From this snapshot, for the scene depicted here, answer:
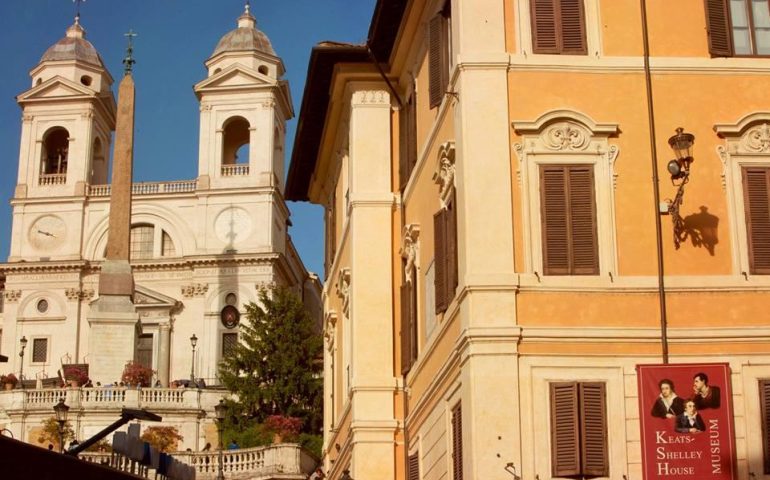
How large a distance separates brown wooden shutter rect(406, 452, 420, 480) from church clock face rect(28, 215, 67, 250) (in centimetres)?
7145

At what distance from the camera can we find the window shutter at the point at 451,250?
22.8 meters

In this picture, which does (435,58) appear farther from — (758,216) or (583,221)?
(758,216)

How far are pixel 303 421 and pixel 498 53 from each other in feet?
129

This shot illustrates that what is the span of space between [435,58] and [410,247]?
3979 millimetres

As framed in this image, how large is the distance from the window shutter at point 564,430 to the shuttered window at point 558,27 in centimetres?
502

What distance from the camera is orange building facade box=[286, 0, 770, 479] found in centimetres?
2094

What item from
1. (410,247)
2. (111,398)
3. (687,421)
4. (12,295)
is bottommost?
(687,421)

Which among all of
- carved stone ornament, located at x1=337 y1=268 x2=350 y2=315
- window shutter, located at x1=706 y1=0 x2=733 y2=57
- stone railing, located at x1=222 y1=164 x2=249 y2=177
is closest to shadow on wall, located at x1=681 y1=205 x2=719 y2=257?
window shutter, located at x1=706 y1=0 x2=733 y2=57

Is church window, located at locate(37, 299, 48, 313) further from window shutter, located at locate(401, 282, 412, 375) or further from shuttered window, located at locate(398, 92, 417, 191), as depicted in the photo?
window shutter, located at locate(401, 282, 412, 375)

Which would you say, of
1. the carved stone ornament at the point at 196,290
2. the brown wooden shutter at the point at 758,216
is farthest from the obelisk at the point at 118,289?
the brown wooden shutter at the point at 758,216

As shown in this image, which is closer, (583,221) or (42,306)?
(583,221)

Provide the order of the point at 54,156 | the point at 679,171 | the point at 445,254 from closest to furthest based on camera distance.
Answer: the point at 679,171, the point at 445,254, the point at 54,156

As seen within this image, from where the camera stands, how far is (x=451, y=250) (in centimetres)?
2297

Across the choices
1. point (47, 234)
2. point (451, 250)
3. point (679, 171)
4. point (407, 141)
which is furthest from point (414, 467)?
point (47, 234)
